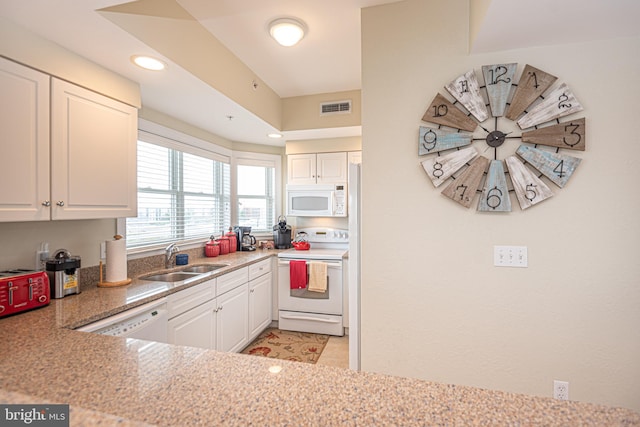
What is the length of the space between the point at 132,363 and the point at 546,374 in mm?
1928

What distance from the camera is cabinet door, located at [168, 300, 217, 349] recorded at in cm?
209

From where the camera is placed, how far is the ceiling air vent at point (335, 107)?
3350 millimetres

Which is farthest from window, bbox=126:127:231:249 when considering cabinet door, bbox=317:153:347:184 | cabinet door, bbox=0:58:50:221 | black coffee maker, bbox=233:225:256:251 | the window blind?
cabinet door, bbox=317:153:347:184

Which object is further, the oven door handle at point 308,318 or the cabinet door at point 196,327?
the oven door handle at point 308,318

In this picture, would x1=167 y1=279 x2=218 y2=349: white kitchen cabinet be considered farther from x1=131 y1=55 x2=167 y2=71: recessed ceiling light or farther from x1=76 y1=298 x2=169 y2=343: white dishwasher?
x1=131 y1=55 x2=167 y2=71: recessed ceiling light

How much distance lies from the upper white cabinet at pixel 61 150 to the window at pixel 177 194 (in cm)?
66

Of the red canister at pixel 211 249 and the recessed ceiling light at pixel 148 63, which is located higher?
the recessed ceiling light at pixel 148 63

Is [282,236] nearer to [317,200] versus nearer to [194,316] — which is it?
[317,200]

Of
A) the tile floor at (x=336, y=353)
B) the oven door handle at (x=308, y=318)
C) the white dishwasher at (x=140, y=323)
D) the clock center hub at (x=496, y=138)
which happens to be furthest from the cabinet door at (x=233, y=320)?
the clock center hub at (x=496, y=138)

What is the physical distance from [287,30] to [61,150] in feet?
5.04

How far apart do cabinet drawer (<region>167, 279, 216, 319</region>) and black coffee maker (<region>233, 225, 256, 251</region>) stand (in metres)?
1.25

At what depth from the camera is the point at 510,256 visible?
1672 mm

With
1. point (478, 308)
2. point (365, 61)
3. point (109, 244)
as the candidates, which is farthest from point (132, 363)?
point (365, 61)

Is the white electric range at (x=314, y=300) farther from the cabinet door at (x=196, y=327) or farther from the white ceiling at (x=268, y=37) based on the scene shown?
the white ceiling at (x=268, y=37)
